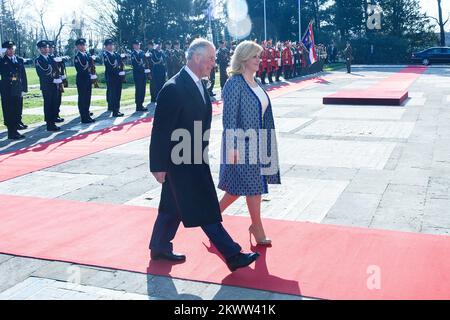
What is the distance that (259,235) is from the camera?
4.98m

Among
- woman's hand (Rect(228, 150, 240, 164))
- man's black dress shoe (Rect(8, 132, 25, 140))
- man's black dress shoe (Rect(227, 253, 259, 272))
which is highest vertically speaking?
woman's hand (Rect(228, 150, 240, 164))

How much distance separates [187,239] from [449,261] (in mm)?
2385

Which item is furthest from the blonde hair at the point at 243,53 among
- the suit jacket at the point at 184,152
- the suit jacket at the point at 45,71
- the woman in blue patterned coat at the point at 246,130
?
the suit jacket at the point at 45,71

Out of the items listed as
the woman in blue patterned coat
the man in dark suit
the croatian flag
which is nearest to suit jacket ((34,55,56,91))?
the woman in blue patterned coat

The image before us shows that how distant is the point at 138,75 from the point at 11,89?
5294 millimetres

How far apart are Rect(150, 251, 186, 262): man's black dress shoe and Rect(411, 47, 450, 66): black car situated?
130 ft

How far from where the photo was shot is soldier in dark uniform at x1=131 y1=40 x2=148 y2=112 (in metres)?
16.3

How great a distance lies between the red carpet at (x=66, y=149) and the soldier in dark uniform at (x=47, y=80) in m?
1.32

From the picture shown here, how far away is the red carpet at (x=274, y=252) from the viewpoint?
4117mm

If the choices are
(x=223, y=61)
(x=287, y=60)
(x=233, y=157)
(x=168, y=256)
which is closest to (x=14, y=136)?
(x=168, y=256)

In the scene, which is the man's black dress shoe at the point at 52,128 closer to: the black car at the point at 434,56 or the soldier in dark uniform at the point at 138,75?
the soldier in dark uniform at the point at 138,75

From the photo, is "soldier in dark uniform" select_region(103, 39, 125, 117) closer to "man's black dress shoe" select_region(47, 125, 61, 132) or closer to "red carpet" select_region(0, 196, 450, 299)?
"man's black dress shoe" select_region(47, 125, 61, 132)

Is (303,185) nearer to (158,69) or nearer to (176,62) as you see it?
(158,69)

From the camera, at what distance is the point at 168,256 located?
15.2 ft
